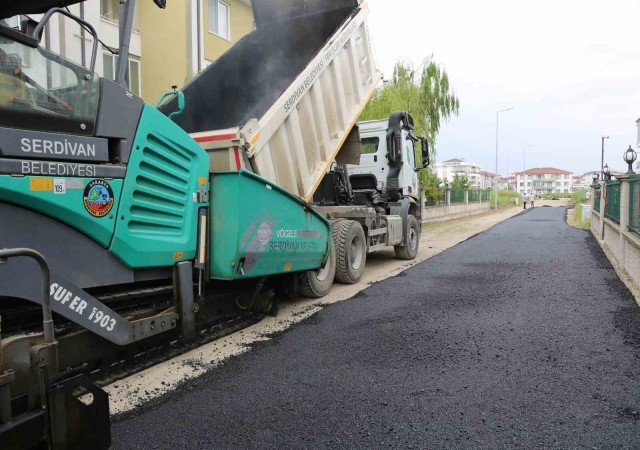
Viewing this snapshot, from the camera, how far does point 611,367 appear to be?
12.2 ft

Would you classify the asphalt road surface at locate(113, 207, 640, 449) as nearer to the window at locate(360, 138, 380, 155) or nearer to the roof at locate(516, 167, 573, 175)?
the window at locate(360, 138, 380, 155)

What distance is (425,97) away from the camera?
2216cm

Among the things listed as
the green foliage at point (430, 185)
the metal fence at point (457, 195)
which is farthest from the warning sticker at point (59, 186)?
the metal fence at point (457, 195)

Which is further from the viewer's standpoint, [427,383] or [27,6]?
[427,383]

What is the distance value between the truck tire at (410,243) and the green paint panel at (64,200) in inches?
295

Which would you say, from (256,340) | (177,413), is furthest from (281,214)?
(177,413)

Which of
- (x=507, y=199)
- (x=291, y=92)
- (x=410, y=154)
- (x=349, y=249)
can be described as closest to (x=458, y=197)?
(x=410, y=154)

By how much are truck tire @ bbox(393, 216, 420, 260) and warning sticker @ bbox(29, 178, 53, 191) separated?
793cm

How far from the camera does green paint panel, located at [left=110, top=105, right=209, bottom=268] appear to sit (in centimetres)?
320

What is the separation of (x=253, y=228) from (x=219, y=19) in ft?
45.7

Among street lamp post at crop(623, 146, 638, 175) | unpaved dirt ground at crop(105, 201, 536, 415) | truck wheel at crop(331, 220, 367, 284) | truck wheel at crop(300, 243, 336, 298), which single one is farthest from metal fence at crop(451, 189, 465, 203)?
truck wheel at crop(300, 243, 336, 298)

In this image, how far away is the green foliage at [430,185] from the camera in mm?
20984

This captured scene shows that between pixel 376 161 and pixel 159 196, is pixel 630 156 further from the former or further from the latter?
pixel 159 196

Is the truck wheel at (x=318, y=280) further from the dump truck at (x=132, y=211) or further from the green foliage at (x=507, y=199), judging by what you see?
the green foliage at (x=507, y=199)
